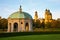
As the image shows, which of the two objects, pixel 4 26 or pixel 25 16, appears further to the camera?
pixel 4 26

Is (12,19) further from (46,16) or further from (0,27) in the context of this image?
(46,16)

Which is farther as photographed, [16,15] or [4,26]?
[4,26]

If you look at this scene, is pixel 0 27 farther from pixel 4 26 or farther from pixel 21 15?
pixel 21 15

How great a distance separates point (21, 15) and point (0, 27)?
16.6 meters

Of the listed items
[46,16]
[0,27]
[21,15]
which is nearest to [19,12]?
[21,15]

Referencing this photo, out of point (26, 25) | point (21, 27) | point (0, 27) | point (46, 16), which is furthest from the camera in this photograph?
point (46, 16)

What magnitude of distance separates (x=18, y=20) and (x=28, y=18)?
8.38 feet

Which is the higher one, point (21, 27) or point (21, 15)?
point (21, 15)

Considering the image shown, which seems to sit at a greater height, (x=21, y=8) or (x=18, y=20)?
(x=21, y=8)

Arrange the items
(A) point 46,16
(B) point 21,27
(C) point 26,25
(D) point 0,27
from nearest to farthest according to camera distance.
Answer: (B) point 21,27 < (C) point 26,25 < (D) point 0,27 < (A) point 46,16

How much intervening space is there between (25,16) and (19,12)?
2014 mm

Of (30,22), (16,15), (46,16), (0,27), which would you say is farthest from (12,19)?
(46,16)

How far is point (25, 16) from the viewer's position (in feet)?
162

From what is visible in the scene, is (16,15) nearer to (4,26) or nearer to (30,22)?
(30,22)
